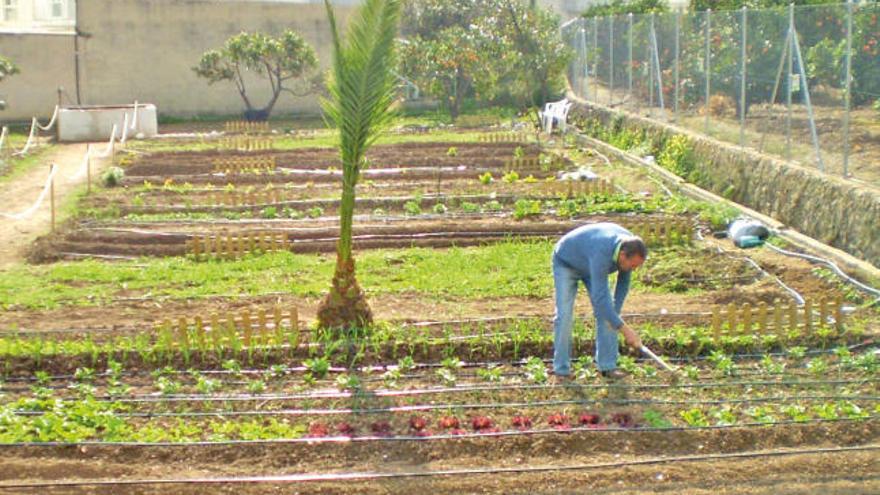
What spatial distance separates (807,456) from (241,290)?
711cm

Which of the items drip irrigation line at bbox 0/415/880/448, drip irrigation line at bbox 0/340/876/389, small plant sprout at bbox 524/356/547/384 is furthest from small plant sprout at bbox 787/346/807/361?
small plant sprout at bbox 524/356/547/384

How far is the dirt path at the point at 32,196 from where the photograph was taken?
15.7 metres

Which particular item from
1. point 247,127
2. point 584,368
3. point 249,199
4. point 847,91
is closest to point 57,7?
point 247,127

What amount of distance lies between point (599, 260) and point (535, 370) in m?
1.29

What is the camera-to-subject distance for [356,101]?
10.3m

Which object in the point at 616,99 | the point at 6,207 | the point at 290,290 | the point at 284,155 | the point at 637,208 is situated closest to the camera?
the point at 290,290

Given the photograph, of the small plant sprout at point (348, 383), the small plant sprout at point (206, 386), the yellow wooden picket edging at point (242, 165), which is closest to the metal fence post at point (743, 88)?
the yellow wooden picket edging at point (242, 165)

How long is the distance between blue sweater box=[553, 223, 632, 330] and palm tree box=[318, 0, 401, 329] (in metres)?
2.22

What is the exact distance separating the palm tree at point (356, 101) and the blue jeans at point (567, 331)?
2075mm

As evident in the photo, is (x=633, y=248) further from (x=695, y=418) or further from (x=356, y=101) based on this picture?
(x=356, y=101)

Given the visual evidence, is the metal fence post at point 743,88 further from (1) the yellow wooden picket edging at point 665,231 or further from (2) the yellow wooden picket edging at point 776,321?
(2) the yellow wooden picket edging at point 776,321

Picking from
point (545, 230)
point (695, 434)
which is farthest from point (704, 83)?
point (695, 434)

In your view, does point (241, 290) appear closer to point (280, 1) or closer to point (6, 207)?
point (6, 207)

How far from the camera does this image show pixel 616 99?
27969 millimetres
